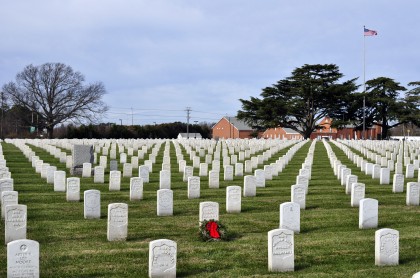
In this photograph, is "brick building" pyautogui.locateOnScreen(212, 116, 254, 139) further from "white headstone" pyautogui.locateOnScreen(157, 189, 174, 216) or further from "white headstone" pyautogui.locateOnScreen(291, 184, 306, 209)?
"white headstone" pyautogui.locateOnScreen(157, 189, 174, 216)

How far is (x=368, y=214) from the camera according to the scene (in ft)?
36.7

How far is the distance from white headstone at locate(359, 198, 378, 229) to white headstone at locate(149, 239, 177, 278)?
17.0ft

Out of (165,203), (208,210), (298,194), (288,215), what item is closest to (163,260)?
(208,210)

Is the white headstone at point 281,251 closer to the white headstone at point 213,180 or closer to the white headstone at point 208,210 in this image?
the white headstone at point 208,210

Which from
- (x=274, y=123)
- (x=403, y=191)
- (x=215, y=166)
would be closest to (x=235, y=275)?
(x=403, y=191)

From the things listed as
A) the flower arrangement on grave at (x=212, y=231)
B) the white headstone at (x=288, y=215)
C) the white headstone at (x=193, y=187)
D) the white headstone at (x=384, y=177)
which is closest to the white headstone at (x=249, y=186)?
the white headstone at (x=193, y=187)

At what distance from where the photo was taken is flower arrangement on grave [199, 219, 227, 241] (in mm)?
9867

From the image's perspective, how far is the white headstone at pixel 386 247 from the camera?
27.6 ft

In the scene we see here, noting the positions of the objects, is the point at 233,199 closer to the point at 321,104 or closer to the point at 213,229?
the point at 213,229

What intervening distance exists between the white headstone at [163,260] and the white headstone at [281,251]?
1.52 metres

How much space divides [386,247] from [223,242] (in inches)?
115

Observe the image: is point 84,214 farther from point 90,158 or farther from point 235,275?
point 90,158

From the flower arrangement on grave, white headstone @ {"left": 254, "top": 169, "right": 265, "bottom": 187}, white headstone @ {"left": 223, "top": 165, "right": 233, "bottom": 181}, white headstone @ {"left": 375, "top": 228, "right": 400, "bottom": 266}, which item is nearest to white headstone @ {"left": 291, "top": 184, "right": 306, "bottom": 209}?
the flower arrangement on grave

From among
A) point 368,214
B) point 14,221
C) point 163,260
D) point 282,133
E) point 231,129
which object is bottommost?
point 163,260
